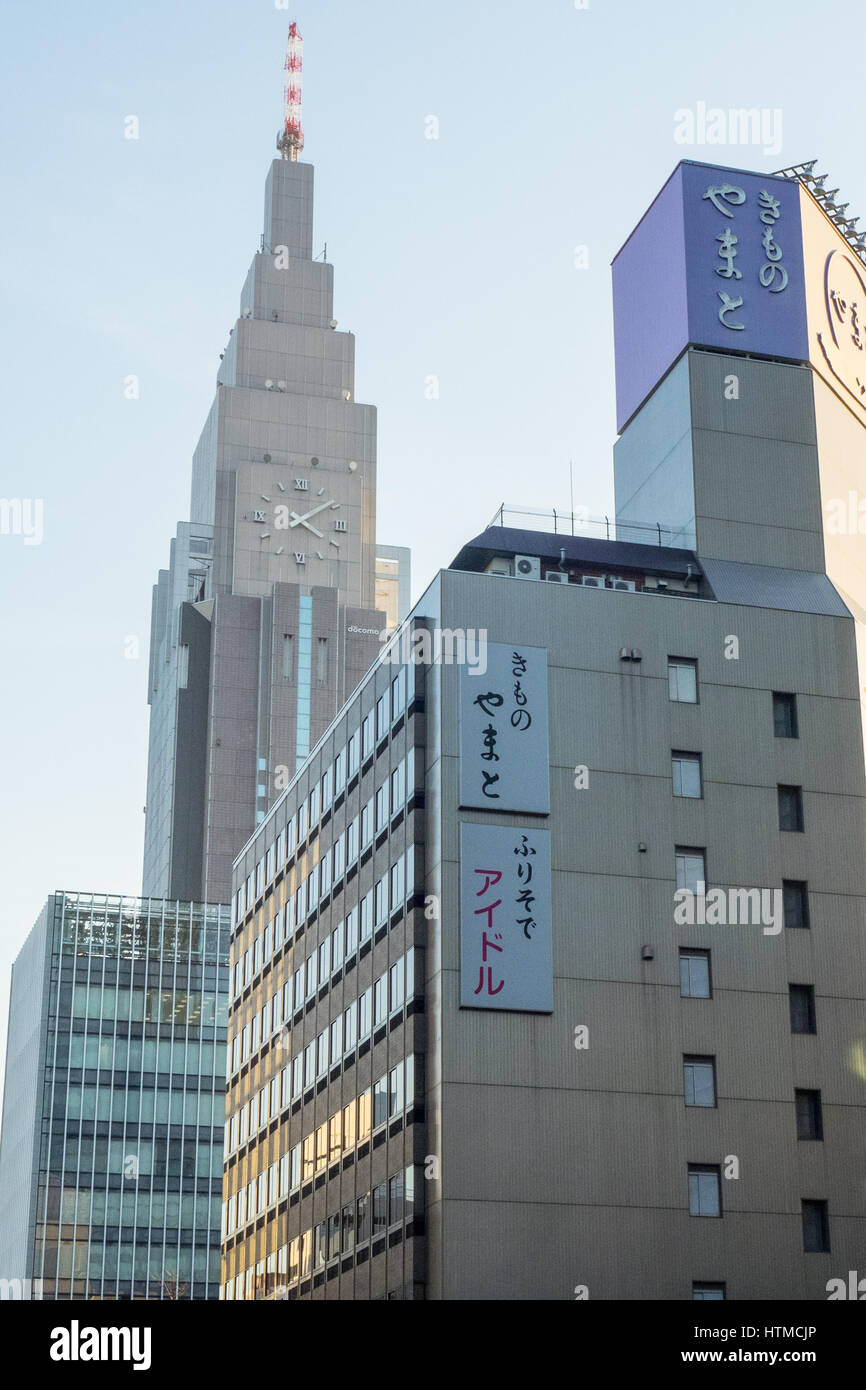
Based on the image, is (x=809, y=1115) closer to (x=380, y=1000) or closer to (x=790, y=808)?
(x=790, y=808)

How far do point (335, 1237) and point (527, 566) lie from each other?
29591 millimetres

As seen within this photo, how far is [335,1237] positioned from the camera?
268ft

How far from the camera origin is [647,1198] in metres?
69.8

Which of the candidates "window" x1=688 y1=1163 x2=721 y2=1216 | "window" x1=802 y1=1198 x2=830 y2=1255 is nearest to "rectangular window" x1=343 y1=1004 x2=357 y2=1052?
"window" x1=688 y1=1163 x2=721 y2=1216

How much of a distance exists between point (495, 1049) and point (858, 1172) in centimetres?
1486

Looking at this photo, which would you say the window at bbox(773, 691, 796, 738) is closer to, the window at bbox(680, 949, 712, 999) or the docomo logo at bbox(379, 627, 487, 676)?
the window at bbox(680, 949, 712, 999)

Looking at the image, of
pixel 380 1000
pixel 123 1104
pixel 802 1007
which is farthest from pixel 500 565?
pixel 123 1104

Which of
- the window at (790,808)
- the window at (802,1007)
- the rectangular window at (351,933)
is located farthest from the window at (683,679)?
the rectangular window at (351,933)

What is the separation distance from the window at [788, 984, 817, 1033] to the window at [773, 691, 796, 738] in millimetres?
10478

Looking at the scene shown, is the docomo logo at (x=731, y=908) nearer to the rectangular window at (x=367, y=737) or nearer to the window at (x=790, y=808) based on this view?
the window at (x=790, y=808)

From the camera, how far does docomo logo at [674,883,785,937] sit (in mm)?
74312

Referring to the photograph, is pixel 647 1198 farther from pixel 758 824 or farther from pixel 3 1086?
pixel 3 1086

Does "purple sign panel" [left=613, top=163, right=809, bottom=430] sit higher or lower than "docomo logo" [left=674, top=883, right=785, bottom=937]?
higher
